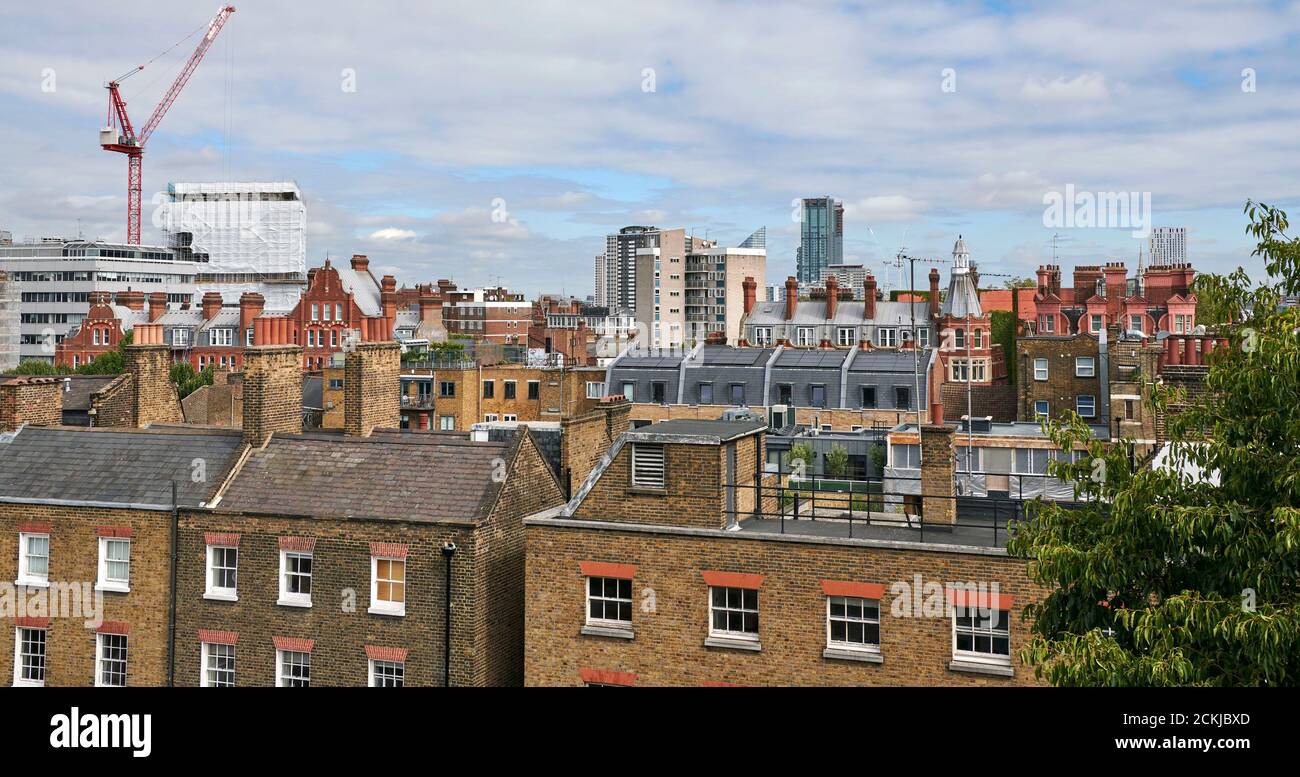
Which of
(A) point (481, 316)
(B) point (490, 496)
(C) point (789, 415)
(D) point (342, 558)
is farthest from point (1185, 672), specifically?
(A) point (481, 316)

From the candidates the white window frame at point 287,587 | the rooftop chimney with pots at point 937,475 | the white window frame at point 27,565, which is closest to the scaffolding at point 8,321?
the white window frame at point 27,565

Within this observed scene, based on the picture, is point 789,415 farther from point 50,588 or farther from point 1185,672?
point 1185,672

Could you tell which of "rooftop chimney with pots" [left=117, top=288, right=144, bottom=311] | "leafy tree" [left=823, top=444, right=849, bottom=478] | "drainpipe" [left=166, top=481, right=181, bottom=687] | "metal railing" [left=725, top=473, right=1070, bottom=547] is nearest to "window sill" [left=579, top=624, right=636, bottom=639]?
"metal railing" [left=725, top=473, right=1070, bottom=547]

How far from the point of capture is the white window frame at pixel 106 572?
89.2 ft

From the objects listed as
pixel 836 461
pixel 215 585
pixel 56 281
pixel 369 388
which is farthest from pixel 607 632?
pixel 56 281

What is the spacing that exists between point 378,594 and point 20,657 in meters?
9.93

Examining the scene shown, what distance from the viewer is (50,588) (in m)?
27.5

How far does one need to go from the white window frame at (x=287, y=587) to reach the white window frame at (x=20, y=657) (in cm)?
647

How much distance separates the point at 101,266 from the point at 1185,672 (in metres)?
164

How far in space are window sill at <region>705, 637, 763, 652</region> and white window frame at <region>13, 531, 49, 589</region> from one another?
1697 centimetres

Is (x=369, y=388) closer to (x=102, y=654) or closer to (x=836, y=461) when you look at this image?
(x=102, y=654)

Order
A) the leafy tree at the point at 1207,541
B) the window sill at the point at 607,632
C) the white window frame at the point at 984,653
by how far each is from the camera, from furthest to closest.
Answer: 1. the window sill at the point at 607,632
2. the white window frame at the point at 984,653
3. the leafy tree at the point at 1207,541

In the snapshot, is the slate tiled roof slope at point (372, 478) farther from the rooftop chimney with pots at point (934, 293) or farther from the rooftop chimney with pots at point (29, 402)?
the rooftop chimney with pots at point (934, 293)

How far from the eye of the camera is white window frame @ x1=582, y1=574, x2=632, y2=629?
2397 centimetres
